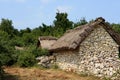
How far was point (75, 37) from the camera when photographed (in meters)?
26.1

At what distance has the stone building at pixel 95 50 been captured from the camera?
83.4ft

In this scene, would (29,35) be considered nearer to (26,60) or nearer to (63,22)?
(63,22)

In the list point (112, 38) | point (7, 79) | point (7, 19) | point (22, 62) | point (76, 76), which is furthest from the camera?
point (7, 19)

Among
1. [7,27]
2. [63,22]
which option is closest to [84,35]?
[7,27]

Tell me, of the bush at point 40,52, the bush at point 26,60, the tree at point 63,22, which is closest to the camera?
the bush at point 26,60

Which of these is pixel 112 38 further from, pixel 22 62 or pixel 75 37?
pixel 22 62

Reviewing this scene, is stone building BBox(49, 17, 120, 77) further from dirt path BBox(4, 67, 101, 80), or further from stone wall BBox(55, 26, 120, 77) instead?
dirt path BBox(4, 67, 101, 80)

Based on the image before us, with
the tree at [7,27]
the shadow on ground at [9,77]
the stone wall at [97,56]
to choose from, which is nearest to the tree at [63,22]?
the tree at [7,27]

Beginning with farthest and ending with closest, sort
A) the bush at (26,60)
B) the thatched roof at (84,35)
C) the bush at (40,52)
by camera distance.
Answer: the bush at (40,52), the bush at (26,60), the thatched roof at (84,35)

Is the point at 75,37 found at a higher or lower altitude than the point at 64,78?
higher

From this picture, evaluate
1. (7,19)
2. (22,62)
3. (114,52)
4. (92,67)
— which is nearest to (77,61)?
(92,67)

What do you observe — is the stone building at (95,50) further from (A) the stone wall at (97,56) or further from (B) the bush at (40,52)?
(B) the bush at (40,52)

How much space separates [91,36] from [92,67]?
213cm

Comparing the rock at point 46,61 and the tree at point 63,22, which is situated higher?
the tree at point 63,22
